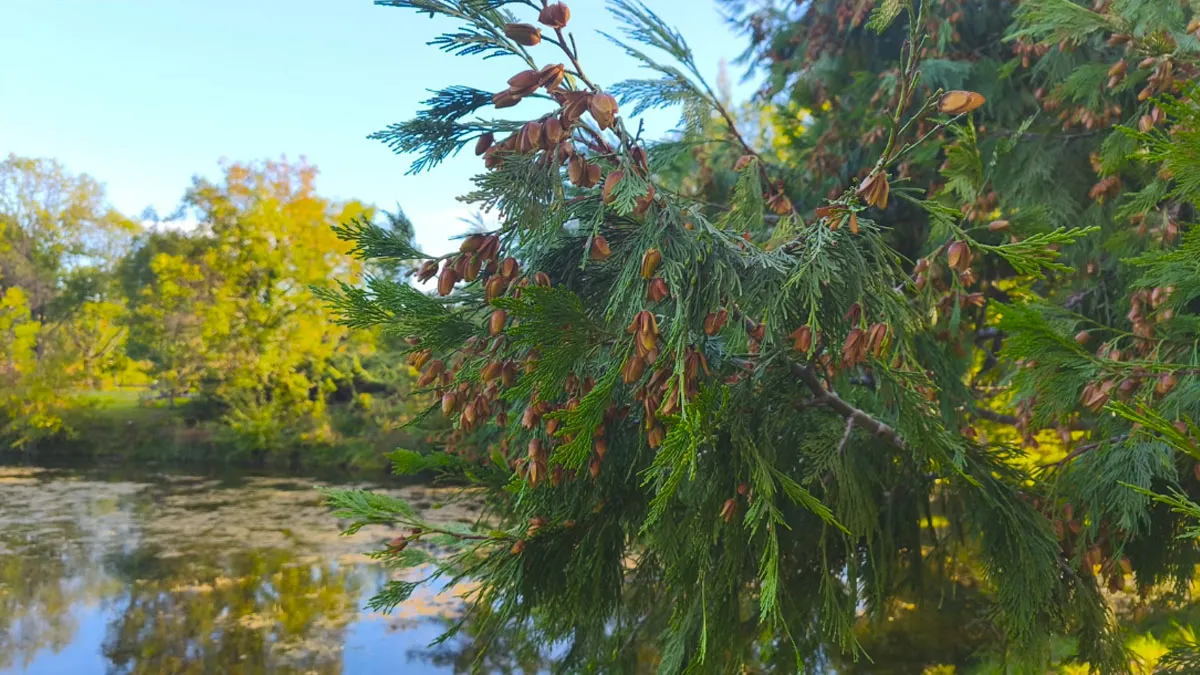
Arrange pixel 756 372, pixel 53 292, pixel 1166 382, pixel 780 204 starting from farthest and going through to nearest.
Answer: pixel 53 292 < pixel 780 204 < pixel 1166 382 < pixel 756 372

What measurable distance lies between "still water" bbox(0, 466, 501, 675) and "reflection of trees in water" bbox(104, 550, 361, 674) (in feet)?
0.05

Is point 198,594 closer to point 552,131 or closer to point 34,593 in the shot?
point 34,593

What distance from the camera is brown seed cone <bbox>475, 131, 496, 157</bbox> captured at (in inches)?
45.3

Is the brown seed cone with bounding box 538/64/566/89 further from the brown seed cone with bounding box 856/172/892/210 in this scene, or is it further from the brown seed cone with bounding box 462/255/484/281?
the brown seed cone with bounding box 856/172/892/210

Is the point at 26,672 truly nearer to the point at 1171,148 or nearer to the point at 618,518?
the point at 618,518

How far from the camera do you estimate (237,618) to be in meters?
6.20

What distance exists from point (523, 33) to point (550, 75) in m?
0.09

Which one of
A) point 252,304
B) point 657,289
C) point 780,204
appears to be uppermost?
point 252,304

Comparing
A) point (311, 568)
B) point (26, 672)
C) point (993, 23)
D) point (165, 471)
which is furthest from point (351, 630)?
point (165, 471)

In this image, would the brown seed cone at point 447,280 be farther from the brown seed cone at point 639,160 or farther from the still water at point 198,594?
the still water at point 198,594

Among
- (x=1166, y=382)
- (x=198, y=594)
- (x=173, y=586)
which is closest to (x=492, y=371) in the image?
(x=1166, y=382)

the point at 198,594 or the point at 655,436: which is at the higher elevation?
the point at 655,436

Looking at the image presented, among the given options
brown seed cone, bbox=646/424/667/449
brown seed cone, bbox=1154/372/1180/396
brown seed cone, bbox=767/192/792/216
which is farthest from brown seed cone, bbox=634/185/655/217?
brown seed cone, bbox=1154/372/1180/396

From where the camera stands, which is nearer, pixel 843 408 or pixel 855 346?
pixel 855 346
